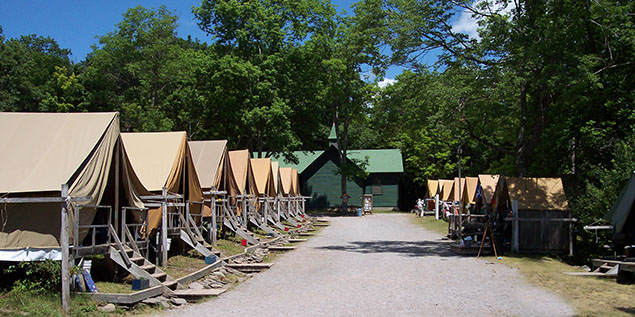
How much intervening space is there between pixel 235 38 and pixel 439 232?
23372 mm

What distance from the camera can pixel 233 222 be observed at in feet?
71.6

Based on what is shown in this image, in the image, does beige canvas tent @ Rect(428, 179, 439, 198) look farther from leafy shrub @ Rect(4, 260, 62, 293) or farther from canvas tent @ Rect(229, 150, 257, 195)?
leafy shrub @ Rect(4, 260, 62, 293)

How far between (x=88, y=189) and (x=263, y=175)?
2034cm

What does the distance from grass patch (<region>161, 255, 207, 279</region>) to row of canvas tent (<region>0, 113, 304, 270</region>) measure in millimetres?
371

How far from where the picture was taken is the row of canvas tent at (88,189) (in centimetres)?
978

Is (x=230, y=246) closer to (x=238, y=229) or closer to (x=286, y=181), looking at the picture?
(x=238, y=229)

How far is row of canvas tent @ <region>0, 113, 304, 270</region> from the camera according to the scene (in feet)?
32.1

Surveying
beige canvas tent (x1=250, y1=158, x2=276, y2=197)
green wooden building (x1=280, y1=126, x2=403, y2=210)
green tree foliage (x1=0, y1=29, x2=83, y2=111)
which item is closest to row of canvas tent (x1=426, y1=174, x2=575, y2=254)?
beige canvas tent (x1=250, y1=158, x2=276, y2=197)

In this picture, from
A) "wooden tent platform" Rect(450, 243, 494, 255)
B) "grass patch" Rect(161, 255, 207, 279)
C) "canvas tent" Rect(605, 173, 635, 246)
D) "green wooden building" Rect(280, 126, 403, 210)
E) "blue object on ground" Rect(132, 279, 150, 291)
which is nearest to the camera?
"blue object on ground" Rect(132, 279, 150, 291)

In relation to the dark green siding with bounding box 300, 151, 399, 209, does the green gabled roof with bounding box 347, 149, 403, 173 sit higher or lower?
higher

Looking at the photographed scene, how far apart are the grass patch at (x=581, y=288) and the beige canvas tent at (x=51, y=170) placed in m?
9.33

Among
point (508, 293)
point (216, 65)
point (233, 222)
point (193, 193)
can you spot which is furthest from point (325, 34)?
point (508, 293)

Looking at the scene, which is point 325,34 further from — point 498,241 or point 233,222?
point 498,241

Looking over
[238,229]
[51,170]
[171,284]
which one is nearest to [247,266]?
[171,284]
